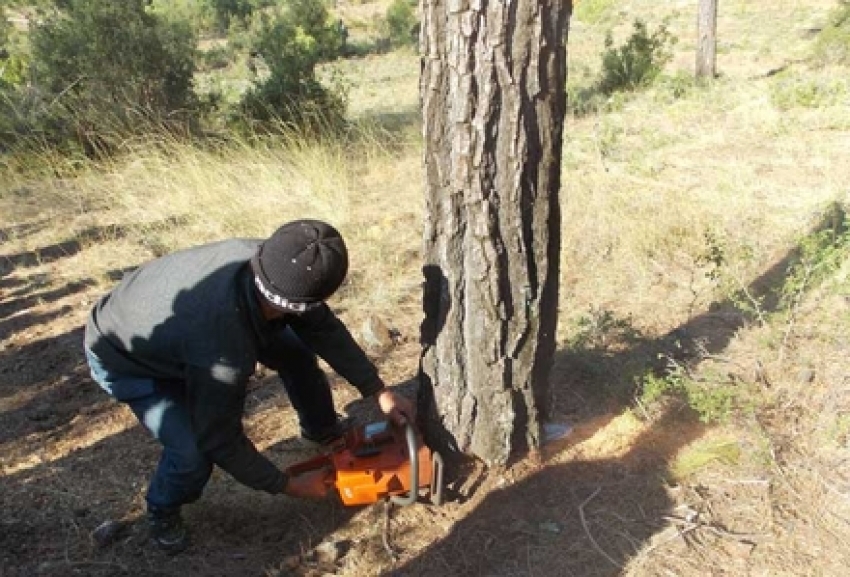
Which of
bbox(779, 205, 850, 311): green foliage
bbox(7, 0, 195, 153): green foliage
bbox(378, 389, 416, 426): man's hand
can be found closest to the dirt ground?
bbox(378, 389, 416, 426): man's hand

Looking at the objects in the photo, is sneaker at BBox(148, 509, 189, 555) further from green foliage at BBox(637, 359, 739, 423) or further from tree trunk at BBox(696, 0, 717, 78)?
tree trunk at BBox(696, 0, 717, 78)

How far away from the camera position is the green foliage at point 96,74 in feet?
23.4

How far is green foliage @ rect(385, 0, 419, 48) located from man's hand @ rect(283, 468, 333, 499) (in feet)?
76.2

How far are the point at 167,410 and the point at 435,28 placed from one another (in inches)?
60.6

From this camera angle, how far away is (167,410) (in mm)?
2395

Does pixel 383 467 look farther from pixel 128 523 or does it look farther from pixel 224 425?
pixel 128 523

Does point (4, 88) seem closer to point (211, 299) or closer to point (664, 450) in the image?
point (211, 299)

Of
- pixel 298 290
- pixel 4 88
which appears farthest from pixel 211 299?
pixel 4 88

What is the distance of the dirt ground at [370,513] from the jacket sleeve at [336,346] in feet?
1.57

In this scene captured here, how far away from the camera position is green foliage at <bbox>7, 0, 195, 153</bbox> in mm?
7121

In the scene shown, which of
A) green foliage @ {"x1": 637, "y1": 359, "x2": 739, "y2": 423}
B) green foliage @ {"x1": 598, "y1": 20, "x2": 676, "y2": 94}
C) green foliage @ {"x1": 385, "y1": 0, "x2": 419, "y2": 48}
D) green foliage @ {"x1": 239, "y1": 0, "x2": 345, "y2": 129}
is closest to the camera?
green foliage @ {"x1": 637, "y1": 359, "x2": 739, "y2": 423}

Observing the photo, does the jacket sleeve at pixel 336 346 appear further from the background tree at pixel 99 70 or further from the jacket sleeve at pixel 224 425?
the background tree at pixel 99 70

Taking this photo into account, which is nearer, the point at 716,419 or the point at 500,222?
the point at 500,222

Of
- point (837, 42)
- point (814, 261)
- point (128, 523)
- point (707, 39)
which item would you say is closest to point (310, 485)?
point (128, 523)
